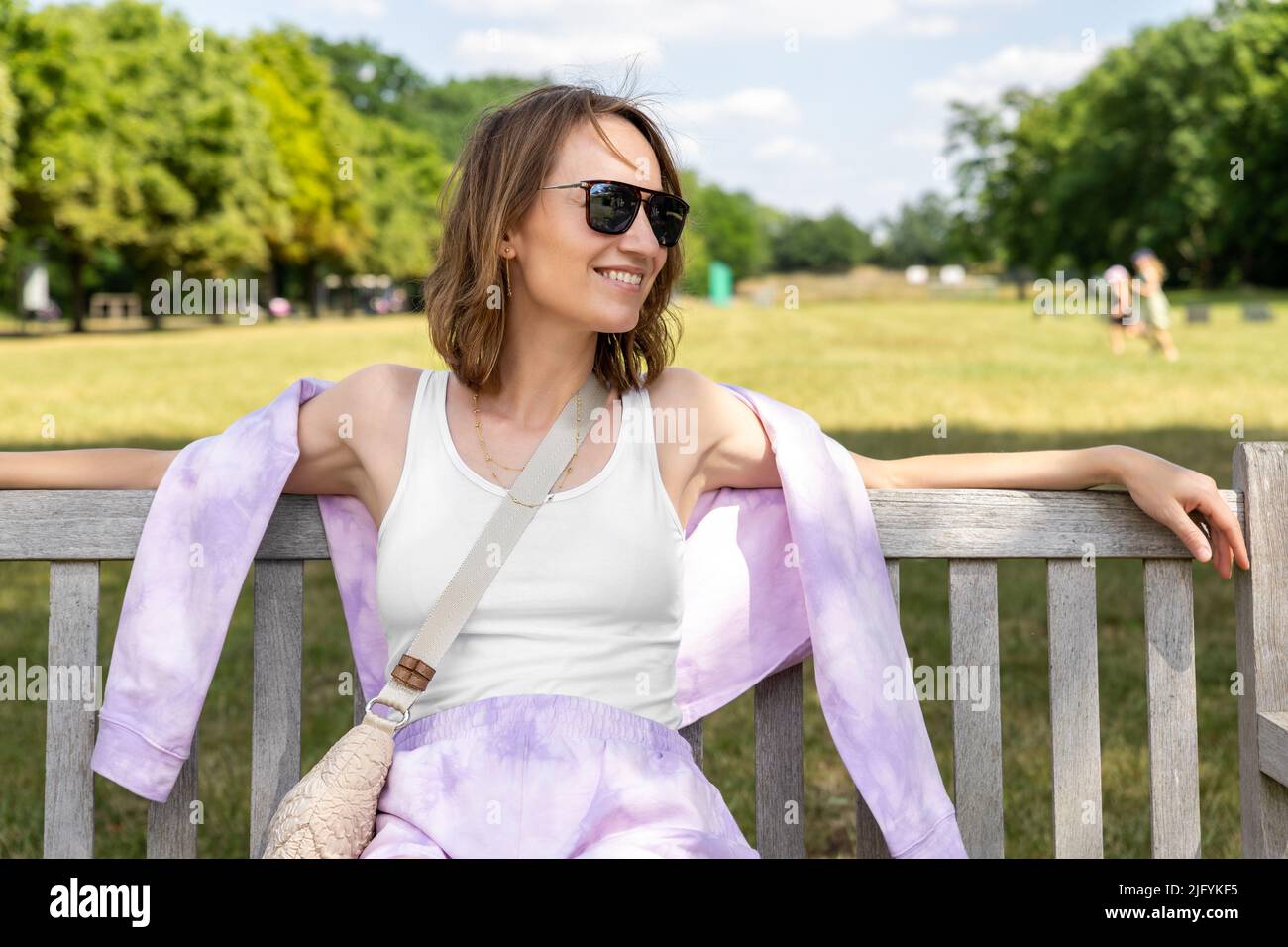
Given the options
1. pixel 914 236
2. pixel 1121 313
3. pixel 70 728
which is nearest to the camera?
pixel 70 728

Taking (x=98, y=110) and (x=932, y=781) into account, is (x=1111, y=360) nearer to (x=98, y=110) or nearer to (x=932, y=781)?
(x=932, y=781)

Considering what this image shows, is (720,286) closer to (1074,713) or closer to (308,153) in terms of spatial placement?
(308,153)

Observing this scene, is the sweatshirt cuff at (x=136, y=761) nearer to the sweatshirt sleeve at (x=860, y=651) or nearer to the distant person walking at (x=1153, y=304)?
the sweatshirt sleeve at (x=860, y=651)

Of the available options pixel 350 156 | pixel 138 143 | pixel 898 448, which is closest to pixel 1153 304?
pixel 898 448

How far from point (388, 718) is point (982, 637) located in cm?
116

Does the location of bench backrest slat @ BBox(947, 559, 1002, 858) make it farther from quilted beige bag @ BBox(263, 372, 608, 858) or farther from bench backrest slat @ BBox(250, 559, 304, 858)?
bench backrest slat @ BBox(250, 559, 304, 858)

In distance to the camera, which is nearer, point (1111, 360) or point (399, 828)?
point (399, 828)

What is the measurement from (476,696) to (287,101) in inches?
2486

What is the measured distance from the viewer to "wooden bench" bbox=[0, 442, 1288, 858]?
2645 mm

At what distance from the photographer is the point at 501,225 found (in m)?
2.63

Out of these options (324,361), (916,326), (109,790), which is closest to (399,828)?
(109,790)

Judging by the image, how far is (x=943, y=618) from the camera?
264 inches

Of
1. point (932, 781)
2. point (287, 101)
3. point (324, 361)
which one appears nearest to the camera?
point (932, 781)

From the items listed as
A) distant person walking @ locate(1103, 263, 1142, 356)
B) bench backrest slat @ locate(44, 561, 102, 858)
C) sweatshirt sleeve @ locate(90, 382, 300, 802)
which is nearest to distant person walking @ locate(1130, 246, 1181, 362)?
distant person walking @ locate(1103, 263, 1142, 356)
